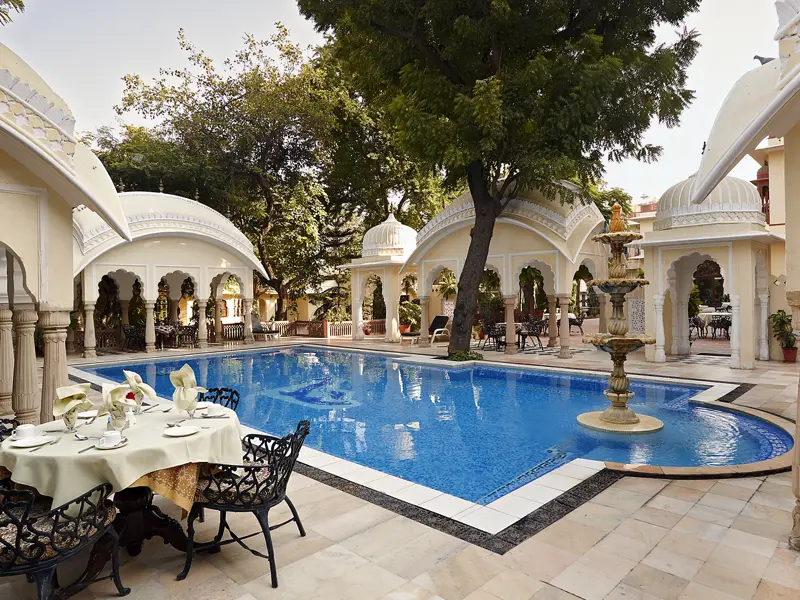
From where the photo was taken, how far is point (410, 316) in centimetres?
2653

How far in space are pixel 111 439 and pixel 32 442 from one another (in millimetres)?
568

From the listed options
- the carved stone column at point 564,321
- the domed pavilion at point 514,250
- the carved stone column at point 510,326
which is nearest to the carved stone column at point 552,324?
the domed pavilion at point 514,250

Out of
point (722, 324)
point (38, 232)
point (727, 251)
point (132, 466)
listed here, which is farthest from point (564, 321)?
point (132, 466)

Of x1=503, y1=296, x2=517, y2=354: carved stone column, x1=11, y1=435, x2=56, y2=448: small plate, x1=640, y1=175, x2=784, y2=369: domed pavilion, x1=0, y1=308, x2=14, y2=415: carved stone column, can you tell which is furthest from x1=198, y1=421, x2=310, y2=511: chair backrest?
x1=503, y1=296, x2=517, y2=354: carved stone column

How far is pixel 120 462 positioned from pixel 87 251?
1539 cm

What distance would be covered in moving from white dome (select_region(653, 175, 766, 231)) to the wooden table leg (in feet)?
42.3

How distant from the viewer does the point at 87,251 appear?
1611 centimetres

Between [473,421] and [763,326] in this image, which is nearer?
[473,421]

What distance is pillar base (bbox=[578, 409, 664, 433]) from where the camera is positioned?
736 cm

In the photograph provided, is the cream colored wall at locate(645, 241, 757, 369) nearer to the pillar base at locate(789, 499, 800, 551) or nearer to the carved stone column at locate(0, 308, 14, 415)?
the pillar base at locate(789, 499, 800, 551)

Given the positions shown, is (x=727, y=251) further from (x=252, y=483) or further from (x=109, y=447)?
(x=109, y=447)

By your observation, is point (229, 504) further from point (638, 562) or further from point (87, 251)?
point (87, 251)

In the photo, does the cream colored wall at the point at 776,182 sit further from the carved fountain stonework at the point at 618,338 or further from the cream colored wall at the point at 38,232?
the cream colored wall at the point at 38,232

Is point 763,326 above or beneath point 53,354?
beneath
